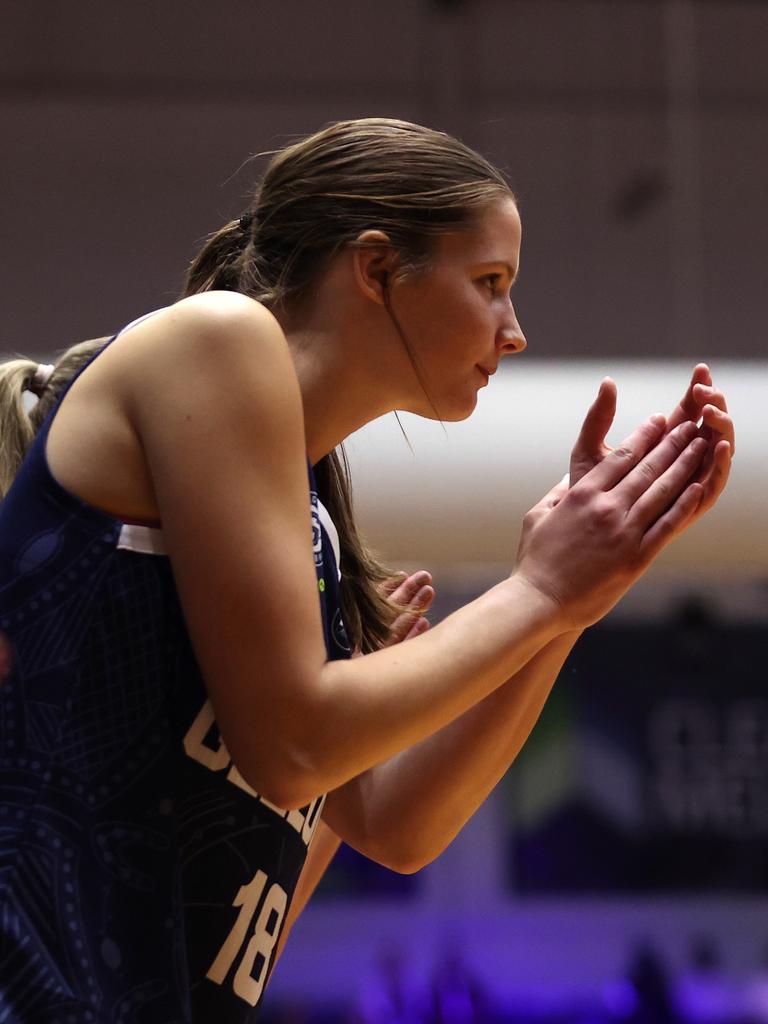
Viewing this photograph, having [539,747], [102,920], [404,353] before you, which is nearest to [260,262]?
[404,353]

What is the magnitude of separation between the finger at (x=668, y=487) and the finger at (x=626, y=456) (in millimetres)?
24

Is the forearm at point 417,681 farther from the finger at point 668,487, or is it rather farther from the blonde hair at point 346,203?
the blonde hair at point 346,203

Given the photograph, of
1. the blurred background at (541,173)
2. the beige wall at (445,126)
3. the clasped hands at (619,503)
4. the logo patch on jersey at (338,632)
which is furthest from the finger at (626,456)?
the beige wall at (445,126)

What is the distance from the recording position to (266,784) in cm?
92

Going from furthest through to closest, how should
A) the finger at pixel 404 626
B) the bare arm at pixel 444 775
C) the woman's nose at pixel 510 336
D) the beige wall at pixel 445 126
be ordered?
the beige wall at pixel 445 126, the finger at pixel 404 626, the bare arm at pixel 444 775, the woman's nose at pixel 510 336

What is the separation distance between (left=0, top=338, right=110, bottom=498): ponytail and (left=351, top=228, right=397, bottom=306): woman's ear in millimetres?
287

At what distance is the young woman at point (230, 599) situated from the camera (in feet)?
2.97

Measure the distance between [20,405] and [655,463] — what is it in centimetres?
59

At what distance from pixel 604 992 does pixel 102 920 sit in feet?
24.2

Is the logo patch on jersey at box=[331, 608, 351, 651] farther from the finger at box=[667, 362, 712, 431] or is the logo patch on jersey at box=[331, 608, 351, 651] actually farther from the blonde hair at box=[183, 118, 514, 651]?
the finger at box=[667, 362, 712, 431]

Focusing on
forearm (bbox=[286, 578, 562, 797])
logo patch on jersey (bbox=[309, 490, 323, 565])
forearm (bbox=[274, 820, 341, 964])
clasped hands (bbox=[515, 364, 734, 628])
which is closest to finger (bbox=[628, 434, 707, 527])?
clasped hands (bbox=[515, 364, 734, 628])

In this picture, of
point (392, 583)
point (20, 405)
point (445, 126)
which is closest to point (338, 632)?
point (392, 583)

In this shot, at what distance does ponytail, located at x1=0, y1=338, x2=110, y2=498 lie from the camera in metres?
1.32

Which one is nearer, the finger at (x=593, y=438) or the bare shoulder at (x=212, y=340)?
the bare shoulder at (x=212, y=340)
